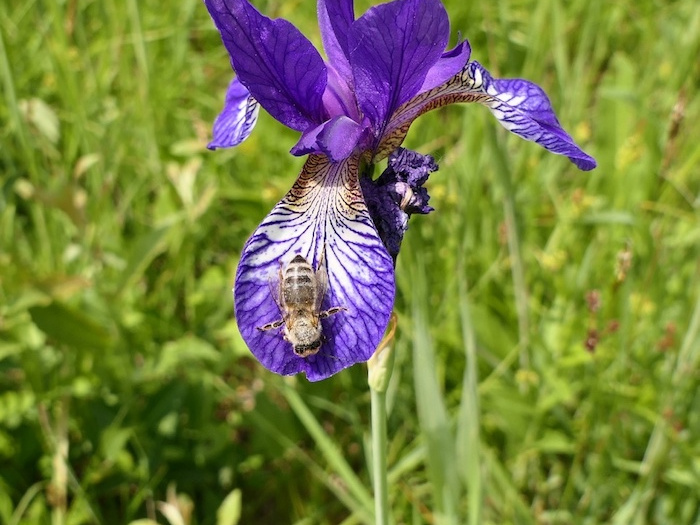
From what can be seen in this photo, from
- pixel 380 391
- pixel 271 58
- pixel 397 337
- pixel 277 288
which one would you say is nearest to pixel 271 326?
pixel 277 288

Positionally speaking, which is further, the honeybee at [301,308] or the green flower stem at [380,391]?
the green flower stem at [380,391]

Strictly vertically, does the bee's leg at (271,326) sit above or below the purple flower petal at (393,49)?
below

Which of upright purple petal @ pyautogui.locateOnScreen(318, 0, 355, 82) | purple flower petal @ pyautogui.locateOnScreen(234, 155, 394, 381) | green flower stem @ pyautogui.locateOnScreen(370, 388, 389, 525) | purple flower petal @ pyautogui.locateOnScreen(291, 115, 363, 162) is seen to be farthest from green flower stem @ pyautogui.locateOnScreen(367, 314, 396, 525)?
upright purple petal @ pyautogui.locateOnScreen(318, 0, 355, 82)

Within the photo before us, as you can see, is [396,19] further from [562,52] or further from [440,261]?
[562,52]

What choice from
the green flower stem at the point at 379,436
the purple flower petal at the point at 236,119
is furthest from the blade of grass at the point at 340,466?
the purple flower petal at the point at 236,119

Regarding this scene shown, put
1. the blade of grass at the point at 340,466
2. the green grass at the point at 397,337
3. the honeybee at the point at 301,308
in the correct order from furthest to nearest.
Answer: the green grass at the point at 397,337
the blade of grass at the point at 340,466
the honeybee at the point at 301,308

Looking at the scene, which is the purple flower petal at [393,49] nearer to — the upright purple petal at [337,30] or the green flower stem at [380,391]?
the upright purple petal at [337,30]

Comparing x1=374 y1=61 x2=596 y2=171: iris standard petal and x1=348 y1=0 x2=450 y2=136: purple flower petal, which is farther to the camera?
x1=374 y1=61 x2=596 y2=171: iris standard petal

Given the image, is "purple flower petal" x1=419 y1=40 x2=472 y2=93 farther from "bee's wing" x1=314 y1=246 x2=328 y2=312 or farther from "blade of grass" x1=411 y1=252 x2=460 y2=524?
"blade of grass" x1=411 y1=252 x2=460 y2=524
